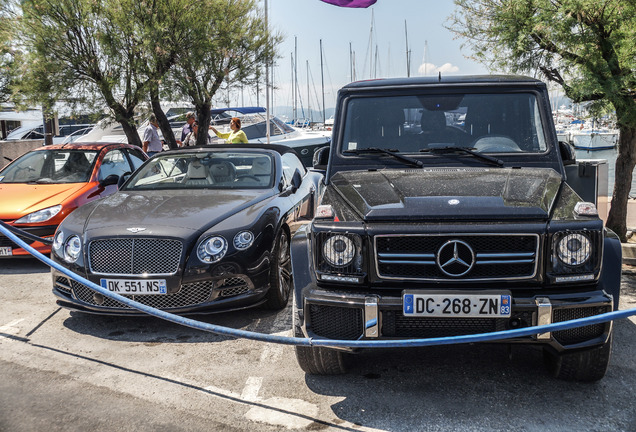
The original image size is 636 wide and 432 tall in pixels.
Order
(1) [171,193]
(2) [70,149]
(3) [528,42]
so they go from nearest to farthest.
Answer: (1) [171,193]
(3) [528,42]
(2) [70,149]

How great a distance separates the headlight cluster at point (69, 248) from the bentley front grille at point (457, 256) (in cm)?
296

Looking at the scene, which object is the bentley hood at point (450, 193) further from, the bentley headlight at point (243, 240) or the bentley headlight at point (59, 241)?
the bentley headlight at point (59, 241)

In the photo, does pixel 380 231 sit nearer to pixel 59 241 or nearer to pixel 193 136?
pixel 59 241

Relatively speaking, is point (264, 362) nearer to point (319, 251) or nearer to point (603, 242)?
point (319, 251)

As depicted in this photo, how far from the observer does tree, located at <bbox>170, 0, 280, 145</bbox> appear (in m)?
12.9

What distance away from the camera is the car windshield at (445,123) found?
4.88 meters

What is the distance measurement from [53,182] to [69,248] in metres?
3.58

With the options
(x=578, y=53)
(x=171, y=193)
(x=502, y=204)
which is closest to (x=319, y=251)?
(x=502, y=204)

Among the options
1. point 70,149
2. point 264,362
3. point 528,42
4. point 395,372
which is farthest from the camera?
point 70,149

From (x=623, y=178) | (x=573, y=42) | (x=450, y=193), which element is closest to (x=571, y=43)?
(x=573, y=42)

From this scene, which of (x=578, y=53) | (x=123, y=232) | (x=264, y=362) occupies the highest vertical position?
(x=578, y=53)

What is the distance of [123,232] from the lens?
5324mm

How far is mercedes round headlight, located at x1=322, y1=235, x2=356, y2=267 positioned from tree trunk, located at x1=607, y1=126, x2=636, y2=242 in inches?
230

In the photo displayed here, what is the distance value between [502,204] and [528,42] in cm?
467
